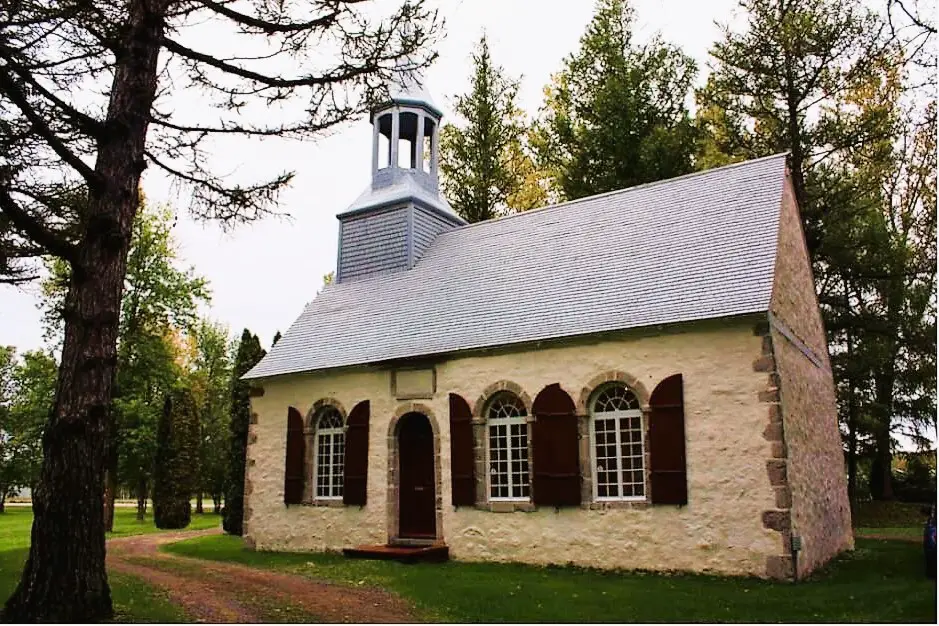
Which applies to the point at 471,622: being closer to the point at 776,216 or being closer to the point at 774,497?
the point at 774,497

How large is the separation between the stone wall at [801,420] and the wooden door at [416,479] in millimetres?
5811

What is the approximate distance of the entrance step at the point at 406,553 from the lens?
11992 mm

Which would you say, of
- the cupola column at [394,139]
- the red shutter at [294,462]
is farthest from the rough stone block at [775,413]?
the cupola column at [394,139]

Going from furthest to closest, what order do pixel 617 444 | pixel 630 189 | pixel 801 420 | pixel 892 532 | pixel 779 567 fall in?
pixel 892 532
pixel 630 189
pixel 801 420
pixel 617 444
pixel 779 567

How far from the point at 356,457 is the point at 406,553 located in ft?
7.97

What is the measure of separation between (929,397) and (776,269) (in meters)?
12.6

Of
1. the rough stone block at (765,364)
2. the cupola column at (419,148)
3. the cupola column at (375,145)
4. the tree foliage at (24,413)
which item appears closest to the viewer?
the rough stone block at (765,364)

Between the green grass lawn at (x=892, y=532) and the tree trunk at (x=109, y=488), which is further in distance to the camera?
the tree trunk at (x=109, y=488)

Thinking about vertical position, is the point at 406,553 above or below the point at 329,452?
below

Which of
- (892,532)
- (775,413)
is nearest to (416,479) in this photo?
(775,413)

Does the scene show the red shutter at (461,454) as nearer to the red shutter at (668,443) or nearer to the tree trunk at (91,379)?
the red shutter at (668,443)

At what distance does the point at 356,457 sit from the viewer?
1375cm

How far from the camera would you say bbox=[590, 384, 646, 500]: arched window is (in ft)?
36.8

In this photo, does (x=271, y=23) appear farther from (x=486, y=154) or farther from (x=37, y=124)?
(x=486, y=154)
